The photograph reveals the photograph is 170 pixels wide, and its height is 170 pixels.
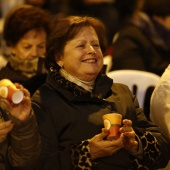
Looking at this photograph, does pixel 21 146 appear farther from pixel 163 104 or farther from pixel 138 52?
pixel 138 52

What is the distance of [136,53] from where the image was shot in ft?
14.0

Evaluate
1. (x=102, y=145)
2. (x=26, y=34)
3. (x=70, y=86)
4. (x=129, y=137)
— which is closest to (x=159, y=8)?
(x=26, y=34)

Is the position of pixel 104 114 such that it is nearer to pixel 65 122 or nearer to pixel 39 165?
pixel 65 122

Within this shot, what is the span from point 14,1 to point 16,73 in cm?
253

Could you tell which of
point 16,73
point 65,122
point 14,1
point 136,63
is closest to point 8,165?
point 65,122

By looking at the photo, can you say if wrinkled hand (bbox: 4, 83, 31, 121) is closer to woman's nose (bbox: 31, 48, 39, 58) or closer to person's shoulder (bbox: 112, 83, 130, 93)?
person's shoulder (bbox: 112, 83, 130, 93)

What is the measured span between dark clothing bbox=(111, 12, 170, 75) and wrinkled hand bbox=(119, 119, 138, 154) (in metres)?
1.68

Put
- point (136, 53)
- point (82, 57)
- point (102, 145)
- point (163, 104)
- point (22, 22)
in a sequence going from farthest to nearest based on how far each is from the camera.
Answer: point (136, 53) → point (22, 22) → point (163, 104) → point (82, 57) → point (102, 145)

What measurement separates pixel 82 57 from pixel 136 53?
169 cm

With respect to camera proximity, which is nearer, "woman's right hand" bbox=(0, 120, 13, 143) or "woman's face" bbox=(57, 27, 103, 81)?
"woman's right hand" bbox=(0, 120, 13, 143)

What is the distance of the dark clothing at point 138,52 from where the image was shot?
4191 millimetres

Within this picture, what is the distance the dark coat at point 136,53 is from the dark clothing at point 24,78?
122 centimetres

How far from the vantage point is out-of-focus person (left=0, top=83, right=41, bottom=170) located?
2.21m

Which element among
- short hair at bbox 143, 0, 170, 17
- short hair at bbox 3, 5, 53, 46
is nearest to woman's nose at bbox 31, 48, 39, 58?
short hair at bbox 3, 5, 53, 46
